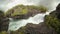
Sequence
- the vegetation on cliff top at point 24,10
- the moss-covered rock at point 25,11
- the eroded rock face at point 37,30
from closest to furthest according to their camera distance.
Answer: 1. the eroded rock face at point 37,30
2. the moss-covered rock at point 25,11
3. the vegetation on cliff top at point 24,10

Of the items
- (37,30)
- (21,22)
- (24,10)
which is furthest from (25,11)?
(37,30)

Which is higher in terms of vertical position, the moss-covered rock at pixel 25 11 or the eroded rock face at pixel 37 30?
the moss-covered rock at pixel 25 11

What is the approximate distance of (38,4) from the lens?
1870cm

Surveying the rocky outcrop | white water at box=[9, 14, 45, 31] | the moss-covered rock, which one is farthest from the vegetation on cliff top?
the rocky outcrop

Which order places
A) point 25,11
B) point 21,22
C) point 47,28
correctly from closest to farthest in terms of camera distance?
point 47,28 → point 21,22 → point 25,11

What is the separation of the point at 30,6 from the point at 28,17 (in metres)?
3.17

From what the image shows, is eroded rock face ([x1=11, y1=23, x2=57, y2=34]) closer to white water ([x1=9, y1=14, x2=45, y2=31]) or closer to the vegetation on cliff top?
white water ([x1=9, y1=14, x2=45, y2=31])

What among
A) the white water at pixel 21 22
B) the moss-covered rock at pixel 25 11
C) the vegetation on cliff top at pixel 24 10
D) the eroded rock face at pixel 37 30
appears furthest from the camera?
the vegetation on cliff top at pixel 24 10

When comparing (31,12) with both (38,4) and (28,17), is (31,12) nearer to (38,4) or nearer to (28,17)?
(28,17)

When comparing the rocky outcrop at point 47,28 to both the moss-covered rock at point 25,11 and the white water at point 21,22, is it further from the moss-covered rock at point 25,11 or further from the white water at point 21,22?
the moss-covered rock at point 25,11

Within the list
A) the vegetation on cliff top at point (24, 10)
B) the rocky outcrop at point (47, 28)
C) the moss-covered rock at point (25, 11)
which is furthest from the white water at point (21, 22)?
the rocky outcrop at point (47, 28)

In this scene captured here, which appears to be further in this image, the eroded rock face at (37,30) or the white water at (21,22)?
the white water at (21,22)

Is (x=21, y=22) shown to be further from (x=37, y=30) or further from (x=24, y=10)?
(x=37, y=30)

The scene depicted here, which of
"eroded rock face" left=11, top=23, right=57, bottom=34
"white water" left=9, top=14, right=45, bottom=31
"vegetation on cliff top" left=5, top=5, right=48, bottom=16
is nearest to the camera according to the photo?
"eroded rock face" left=11, top=23, right=57, bottom=34
